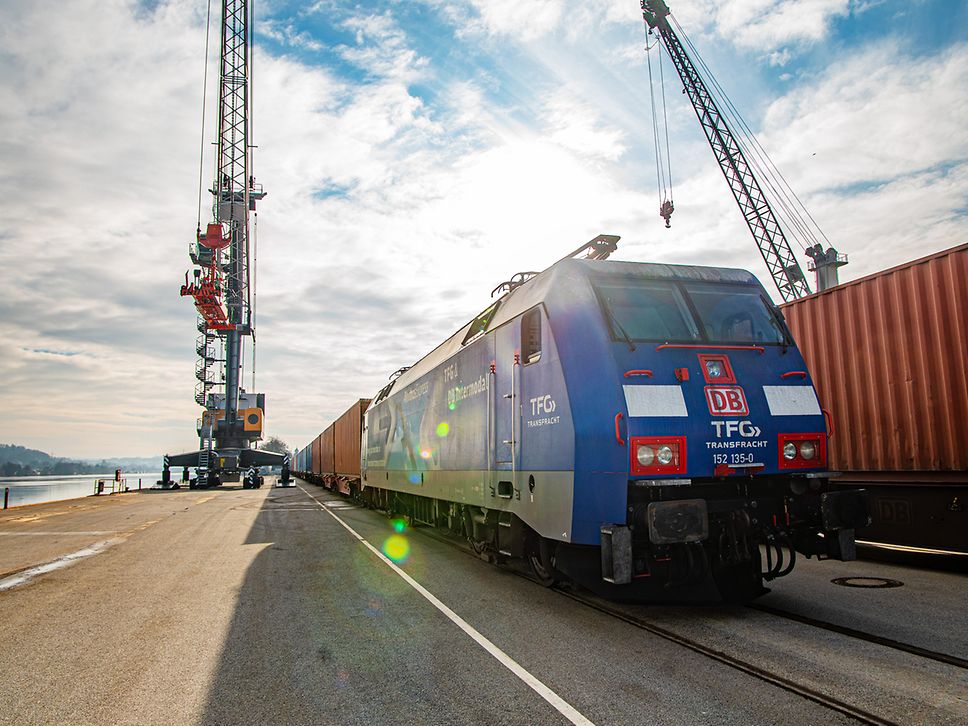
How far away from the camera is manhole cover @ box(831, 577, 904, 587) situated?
7789mm

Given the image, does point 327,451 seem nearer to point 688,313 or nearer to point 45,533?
point 45,533

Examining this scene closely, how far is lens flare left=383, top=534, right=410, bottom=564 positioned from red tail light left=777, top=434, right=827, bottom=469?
640 cm

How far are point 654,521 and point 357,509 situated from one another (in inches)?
769

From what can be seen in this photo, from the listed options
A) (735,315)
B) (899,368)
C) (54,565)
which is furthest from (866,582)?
(54,565)

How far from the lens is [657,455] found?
575cm

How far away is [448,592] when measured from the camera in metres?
7.89

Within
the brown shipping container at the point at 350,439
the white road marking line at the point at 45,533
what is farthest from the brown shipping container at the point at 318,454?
the white road marking line at the point at 45,533

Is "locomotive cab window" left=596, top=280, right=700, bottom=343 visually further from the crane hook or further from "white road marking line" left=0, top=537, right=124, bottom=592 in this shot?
the crane hook

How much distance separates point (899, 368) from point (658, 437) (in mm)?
5518

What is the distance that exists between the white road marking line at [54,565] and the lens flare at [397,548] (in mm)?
5275

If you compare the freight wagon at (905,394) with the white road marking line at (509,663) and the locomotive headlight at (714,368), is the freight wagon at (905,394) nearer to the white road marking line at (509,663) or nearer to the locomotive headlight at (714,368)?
the locomotive headlight at (714,368)

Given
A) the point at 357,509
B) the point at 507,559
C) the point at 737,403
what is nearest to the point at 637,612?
the point at 737,403

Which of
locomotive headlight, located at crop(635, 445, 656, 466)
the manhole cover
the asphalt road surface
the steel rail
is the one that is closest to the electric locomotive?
locomotive headlight, located at crop(635, 445, 656, 466)

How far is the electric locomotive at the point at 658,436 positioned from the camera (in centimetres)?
576
